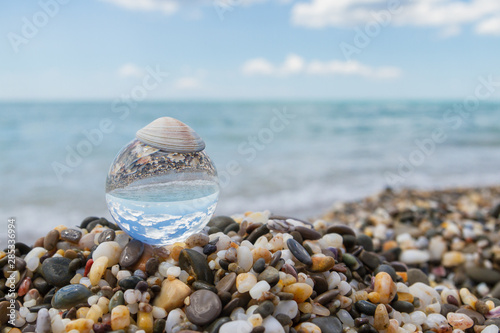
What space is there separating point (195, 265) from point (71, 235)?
103 cm

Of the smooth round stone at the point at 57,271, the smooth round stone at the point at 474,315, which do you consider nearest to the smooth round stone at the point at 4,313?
the smooth round stone at the point at 57,271

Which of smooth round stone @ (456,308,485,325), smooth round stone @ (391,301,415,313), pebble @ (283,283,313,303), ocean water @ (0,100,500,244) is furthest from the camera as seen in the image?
ocean water @ (0,100,500,244)

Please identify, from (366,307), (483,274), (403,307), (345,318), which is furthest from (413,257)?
(345,318)

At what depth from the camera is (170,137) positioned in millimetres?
2352

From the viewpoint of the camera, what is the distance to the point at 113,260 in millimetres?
2482

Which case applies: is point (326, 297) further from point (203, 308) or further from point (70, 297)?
point (70, 297)

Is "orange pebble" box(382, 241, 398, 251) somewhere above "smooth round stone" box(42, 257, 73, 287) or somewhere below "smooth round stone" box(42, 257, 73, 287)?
below

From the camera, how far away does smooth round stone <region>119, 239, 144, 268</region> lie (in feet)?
7.96

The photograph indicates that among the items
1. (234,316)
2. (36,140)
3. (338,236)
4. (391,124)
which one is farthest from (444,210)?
(391,124)

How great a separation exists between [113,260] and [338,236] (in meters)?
1.57

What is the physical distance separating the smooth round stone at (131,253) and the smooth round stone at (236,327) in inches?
28.7

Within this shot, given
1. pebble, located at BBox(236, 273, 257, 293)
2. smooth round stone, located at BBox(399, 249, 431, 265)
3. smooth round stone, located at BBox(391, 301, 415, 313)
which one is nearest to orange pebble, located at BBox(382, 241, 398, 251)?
smooth round stone, located at BBox(399, 249, 431, 265)

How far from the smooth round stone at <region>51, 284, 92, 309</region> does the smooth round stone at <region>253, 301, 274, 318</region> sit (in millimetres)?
976

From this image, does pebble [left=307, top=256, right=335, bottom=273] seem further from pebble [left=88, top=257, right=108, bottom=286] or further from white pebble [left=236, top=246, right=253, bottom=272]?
pebble [left=88, top=257, right=108, bottom=286]
